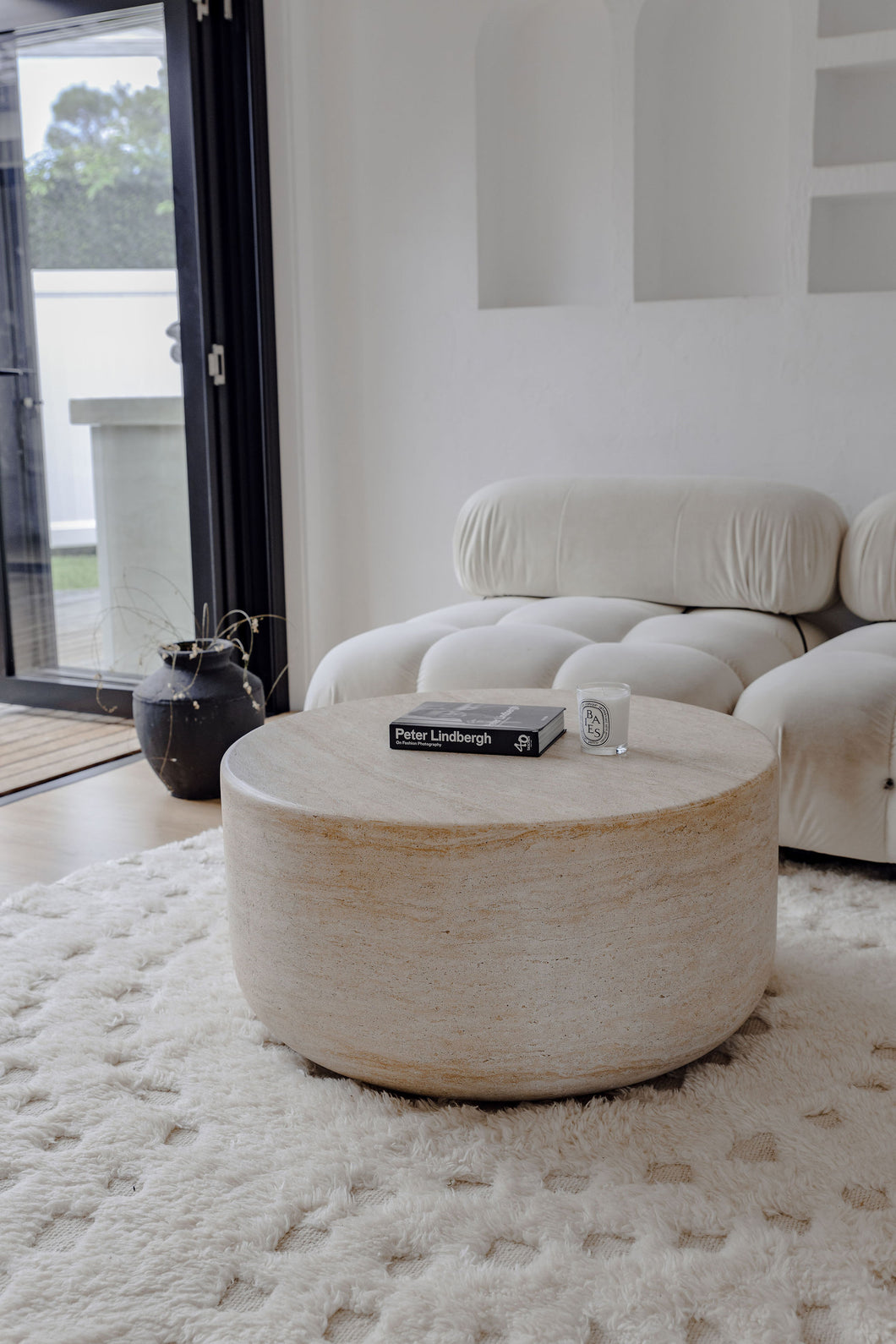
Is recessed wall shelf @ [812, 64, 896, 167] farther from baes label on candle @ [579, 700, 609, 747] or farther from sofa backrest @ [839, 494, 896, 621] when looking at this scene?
baes label on candle @ [579, 700, 609, 747]

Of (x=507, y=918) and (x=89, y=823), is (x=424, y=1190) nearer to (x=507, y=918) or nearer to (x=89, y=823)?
(x=507, y=918)

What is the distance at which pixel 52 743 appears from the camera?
376cm

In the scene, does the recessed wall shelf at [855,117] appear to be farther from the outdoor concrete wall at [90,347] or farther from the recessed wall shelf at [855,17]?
the outdoor concrete wall at [90,347]

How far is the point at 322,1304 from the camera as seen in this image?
124cm

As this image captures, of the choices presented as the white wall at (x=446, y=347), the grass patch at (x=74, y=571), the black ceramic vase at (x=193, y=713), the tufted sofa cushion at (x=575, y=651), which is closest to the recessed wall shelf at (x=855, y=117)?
the white wall at (x=446, y=347)

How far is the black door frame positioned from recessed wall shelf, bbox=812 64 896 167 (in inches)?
64.0

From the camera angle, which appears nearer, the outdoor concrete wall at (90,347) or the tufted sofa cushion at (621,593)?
the tufted sofa cushion at (621,593)

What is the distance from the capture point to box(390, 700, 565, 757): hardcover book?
70.1 inches

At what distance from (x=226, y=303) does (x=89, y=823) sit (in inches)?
66.4

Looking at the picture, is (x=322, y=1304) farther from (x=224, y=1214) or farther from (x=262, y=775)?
(x=262, y=775)

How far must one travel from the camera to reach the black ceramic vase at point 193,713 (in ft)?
10.1

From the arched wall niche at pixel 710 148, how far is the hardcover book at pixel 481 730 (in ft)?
6.72

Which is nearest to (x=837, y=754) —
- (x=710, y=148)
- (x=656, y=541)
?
(x=656, y=541)

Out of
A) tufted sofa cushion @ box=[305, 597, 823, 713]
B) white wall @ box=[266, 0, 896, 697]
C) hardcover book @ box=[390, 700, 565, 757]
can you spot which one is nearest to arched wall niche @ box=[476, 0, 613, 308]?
white wall @ box=[266, 0, 896, 697]
